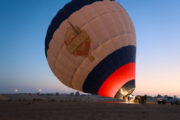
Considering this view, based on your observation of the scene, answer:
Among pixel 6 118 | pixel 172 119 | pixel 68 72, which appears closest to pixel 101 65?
pixel 68 72

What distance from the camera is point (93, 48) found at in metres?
12.5

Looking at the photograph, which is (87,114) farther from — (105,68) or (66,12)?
(66,12)

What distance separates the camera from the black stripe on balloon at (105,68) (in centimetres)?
1284

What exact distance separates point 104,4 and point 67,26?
356 centimetres

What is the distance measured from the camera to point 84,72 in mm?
12906

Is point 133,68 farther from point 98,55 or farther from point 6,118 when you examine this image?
point 6,118

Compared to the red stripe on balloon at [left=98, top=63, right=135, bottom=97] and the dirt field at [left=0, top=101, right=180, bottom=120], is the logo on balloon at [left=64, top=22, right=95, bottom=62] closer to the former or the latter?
the red stripe on balloon at [left=98, top=63, right=135, bottom=97]

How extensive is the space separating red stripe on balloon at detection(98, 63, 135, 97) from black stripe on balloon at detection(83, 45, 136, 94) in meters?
0.26

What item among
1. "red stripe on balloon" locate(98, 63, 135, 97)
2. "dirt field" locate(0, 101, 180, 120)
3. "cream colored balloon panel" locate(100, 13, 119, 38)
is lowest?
"dirt field" locate(0, 101, 180, 120)

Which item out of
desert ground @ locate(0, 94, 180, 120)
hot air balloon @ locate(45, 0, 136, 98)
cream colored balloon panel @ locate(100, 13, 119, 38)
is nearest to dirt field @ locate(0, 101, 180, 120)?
desert ground @ locate(0, 94, 180, 120)

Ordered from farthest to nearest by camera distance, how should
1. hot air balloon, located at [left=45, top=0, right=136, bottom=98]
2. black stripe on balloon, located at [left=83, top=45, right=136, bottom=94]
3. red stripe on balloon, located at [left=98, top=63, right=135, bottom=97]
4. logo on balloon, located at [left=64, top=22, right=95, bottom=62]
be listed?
red stripe on balloon, located at [left=98, top=63, right=135, bottom=97], black stripe on balloon, located at [left=83, top=45, right=136, bottom=94], hot air balloon, located at [left=45, top=0, right=136, bottom=98], logo on balloon, located at [left=64, top=22, right=95, bottom=62]

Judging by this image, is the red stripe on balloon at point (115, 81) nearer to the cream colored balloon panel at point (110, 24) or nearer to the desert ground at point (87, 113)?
the desert ground at point (87, 113)

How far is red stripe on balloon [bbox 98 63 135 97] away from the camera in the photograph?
43.4ft

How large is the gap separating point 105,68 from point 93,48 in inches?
67.8
